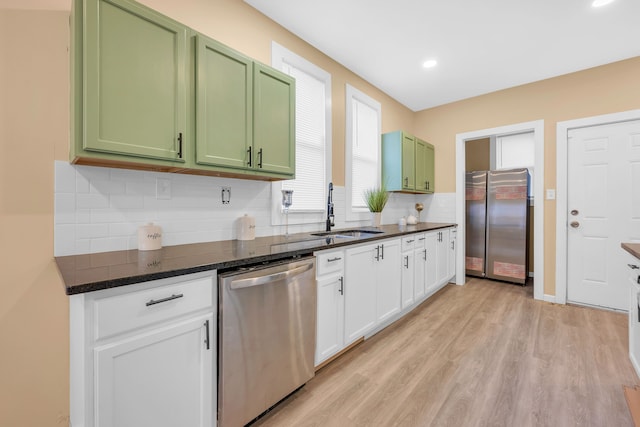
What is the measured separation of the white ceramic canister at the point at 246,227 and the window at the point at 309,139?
37 cm

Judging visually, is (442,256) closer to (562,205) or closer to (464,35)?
(562,205)

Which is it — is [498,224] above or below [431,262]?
above

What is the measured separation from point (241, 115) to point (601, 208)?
161 inches

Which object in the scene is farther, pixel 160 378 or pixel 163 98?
pixel 163 98

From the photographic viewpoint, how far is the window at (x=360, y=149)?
330cm

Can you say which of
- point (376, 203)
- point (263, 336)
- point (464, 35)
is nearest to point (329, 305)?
A: point (263, 336)

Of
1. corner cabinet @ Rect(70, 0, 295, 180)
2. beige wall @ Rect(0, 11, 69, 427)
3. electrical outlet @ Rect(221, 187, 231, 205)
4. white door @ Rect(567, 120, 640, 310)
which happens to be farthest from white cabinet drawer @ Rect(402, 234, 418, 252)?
beige wall @ Rect(0, 11, 69, 427)

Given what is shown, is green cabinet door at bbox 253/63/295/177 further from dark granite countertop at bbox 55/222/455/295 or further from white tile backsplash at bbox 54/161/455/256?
dark granite countertop at bbox 55/222/455/295

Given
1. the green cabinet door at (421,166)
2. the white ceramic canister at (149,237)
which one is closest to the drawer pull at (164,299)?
the white ceramic canister at (149,237)

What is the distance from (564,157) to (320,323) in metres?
3.66

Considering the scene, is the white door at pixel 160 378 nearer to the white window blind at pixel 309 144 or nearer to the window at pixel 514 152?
the white window blind at pixel 309 144

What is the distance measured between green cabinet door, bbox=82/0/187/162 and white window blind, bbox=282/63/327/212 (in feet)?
3.88

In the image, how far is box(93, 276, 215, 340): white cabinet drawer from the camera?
39.6 inches

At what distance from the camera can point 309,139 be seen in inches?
112
